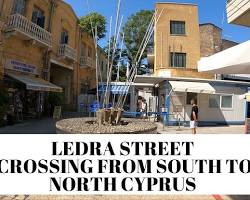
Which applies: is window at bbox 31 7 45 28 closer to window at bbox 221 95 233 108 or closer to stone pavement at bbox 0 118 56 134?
stone pavement at bbox 0 118 56 134

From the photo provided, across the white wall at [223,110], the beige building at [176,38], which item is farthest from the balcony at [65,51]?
the white wall at [223,110]

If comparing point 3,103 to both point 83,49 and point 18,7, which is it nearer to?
point 18,7

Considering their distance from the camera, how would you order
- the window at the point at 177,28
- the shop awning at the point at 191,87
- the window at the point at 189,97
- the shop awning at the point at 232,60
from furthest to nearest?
1. the window at the point at 177,28
2. the window at the point at 189,97
3. the shop awning at the point at 191,87
4. the shop awning at the point at 232,60

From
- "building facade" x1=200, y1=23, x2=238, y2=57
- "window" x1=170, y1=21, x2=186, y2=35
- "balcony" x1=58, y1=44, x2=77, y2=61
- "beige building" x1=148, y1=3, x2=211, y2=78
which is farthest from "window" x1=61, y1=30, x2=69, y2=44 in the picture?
"building facade" x1=200, y1=23, x2=238, y2=57

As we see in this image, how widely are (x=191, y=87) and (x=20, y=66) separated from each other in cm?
1061

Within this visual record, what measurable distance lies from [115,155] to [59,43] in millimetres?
21553

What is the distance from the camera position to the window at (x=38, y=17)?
1894 cm

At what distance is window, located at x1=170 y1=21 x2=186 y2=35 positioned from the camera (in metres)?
23.7

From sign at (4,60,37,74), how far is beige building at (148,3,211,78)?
9664 millimetres

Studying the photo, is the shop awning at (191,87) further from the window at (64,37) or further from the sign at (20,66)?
the window at (64,37)

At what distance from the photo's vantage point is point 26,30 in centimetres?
1648

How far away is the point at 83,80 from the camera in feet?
96.7

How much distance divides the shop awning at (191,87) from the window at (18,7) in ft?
34.0

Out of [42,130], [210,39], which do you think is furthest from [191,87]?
[210,39]
